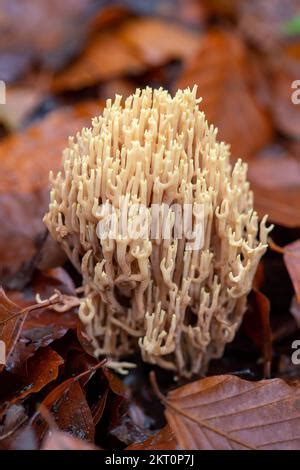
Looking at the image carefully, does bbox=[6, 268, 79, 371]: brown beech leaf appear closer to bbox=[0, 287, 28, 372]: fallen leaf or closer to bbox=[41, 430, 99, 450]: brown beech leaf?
bbox=[0, 287, 28, 372]: fallen leaf

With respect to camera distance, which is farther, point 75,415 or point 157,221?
point 157,221

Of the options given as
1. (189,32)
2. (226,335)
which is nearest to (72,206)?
(226,335)

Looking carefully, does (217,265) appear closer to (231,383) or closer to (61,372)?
(231,383)

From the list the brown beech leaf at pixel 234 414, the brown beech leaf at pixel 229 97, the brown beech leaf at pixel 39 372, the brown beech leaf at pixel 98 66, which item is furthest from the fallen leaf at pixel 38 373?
the brown beech leaf at pixel 98 66

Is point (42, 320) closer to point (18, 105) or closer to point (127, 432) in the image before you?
point (127, 432)

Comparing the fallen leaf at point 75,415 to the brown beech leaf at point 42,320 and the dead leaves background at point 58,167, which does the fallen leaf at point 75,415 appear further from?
the brown beech leaf at point 42,320

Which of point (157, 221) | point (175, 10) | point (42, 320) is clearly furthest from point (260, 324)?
point (175, 10)
